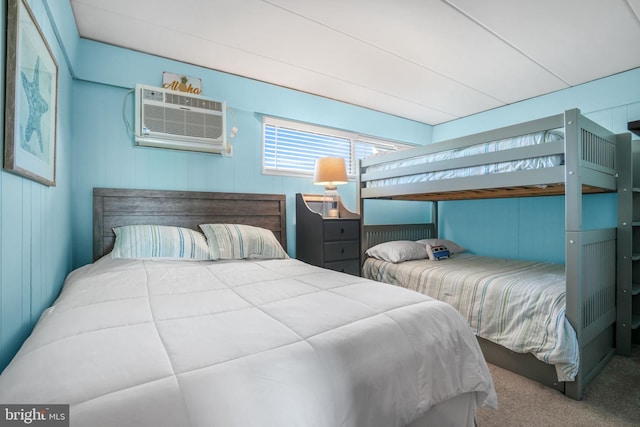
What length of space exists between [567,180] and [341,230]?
5.72 feet

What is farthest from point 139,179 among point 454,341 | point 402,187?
point 454,341

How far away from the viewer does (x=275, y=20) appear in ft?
6.57

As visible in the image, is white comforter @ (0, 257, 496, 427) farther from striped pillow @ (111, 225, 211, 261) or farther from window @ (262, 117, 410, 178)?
window @ (262, 117, 410, 178)

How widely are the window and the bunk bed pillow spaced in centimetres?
100

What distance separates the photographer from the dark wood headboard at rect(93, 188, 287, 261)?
7.27ft

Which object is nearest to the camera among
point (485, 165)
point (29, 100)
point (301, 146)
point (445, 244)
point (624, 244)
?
point (29, 100)

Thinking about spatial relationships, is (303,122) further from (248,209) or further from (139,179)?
(139,179)

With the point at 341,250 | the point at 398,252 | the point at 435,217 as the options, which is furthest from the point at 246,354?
the point at 435,217

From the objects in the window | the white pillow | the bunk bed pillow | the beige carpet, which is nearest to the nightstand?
the bunk bed pillow

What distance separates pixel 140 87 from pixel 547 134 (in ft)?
9.49

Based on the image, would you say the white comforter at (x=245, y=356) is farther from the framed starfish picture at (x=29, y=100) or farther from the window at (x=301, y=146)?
the window at (x=301, y=146)

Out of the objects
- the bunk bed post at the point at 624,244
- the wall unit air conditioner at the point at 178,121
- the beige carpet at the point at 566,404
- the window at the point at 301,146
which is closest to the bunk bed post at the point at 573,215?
the beige carpet at the point at 566,404

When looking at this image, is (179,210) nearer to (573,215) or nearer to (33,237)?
(33,237)

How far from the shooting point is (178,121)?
93.7 inches
